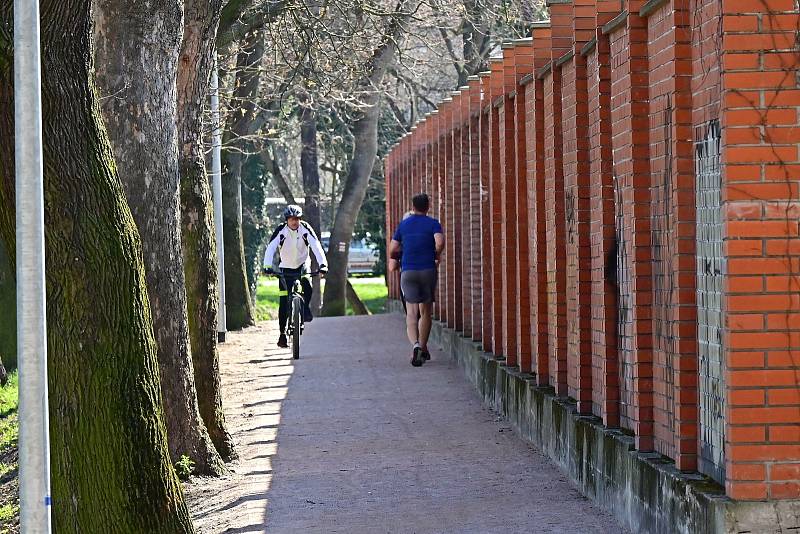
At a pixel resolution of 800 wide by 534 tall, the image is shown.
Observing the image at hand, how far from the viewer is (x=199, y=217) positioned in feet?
41.6

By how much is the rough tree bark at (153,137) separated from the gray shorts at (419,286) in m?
6.74

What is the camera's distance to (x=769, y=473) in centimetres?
620

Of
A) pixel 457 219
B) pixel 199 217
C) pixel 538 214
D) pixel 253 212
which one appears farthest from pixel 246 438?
pixel 253 212

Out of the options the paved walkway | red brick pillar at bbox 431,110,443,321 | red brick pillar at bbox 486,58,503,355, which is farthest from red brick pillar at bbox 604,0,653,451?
red brick pillar at bbox 431,110,443,321

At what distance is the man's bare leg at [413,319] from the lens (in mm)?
17109

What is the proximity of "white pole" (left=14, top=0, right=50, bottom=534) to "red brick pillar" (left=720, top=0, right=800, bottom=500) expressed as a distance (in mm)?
2903

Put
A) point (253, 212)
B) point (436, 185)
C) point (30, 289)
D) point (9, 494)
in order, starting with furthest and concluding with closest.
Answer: point (253, 212) → point (436, 185) → point (9, 494) → point (30, 289)

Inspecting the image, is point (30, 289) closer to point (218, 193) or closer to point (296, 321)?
point (296, 321)

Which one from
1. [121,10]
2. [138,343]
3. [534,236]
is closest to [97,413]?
[138,343]

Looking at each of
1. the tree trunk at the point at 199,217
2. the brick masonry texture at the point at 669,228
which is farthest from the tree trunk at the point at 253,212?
the brick masonry texture at the point at 669,228

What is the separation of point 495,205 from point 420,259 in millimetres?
2693

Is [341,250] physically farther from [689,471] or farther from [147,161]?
[689,471]

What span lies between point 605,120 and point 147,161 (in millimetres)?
3196

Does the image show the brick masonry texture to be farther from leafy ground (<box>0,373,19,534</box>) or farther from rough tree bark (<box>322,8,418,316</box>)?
rough tree bark (<box>322,8,418,316</box>)
